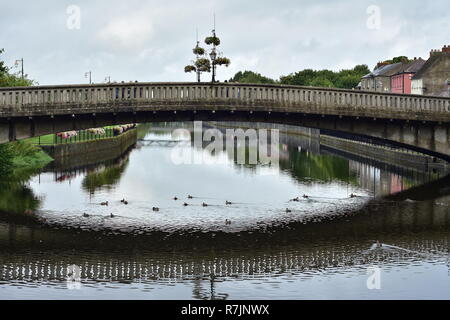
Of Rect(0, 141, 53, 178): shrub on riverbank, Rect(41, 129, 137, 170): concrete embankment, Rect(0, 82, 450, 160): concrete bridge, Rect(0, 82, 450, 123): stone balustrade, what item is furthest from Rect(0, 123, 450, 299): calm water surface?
Rect(41, 129, 137, 170): concrete embankment

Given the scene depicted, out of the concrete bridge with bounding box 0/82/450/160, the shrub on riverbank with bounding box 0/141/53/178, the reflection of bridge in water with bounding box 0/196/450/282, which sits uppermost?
the concrete bridge with bounding box 0/82/450/160

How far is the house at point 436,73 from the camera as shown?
159 metres

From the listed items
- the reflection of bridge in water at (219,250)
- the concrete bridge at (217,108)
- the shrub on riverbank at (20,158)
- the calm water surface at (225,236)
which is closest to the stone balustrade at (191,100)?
the concrete bridge at (217,108)

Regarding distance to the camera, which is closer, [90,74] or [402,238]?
[402,238]

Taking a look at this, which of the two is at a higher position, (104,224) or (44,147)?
(44,147)

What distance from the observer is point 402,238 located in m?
49.4

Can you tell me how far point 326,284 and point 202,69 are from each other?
31.7 metres

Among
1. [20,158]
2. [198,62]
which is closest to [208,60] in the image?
[198,62]

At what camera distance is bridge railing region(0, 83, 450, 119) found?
58.3 meters

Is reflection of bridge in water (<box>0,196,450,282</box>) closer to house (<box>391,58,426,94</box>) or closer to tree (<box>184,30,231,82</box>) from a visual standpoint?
tree (<box>184,30,231,82</box>)

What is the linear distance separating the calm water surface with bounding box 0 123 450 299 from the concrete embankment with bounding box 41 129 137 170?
12.3 meters

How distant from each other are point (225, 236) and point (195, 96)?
52.5ft
